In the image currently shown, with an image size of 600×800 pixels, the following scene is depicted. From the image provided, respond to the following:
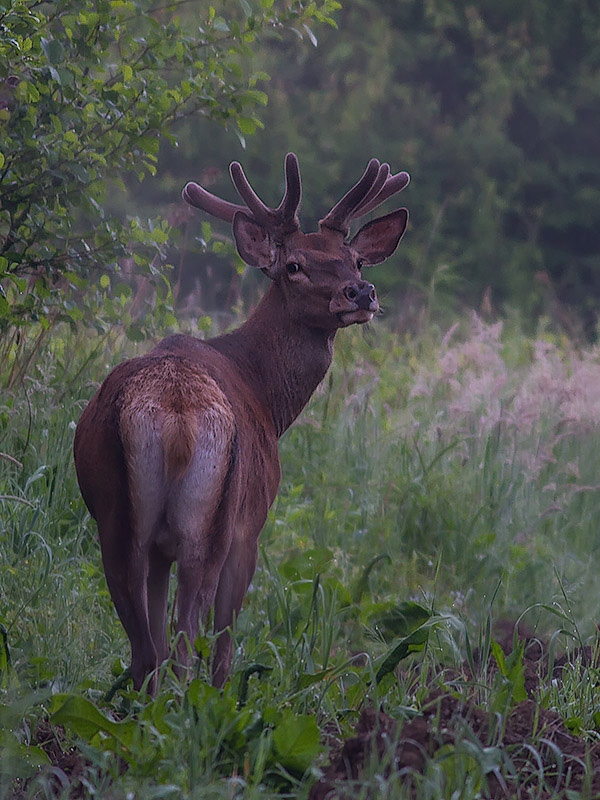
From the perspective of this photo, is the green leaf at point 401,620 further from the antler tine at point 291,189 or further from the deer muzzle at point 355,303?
the antler tine at point 291,189

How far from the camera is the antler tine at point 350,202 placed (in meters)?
4.99

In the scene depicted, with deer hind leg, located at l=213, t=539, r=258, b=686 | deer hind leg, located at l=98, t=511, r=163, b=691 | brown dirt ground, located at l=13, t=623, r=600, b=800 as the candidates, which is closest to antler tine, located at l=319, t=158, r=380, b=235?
deer hind leg, located at l=213, t=539, r=258, b=686

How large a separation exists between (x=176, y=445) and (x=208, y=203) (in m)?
2.12

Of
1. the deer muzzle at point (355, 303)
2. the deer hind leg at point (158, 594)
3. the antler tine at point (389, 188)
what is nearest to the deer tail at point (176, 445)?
the deer hind leg at point (158, 594)

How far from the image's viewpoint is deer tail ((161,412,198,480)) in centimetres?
356

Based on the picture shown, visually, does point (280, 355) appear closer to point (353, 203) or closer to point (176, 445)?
point (353, 203)

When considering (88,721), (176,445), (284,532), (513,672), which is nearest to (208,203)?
(284,532)

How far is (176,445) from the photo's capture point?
11.7 ft

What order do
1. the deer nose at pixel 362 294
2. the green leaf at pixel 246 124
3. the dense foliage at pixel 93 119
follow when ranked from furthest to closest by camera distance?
the green leaf at pixel 246 124 < the dense foliage at pixel 93 119 < the deer nose at pixel 362 294

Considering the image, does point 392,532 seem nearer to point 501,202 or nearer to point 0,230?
point 0,230

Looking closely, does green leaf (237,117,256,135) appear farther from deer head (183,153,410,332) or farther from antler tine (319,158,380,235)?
antler tine (319,158,380,235)

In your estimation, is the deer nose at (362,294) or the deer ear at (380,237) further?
the deer ear at (380,237)

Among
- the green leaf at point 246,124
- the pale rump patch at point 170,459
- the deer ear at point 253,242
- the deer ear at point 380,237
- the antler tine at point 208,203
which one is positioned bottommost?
the pale rump patch at point 170,459

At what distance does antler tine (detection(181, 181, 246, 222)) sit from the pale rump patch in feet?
6.00
